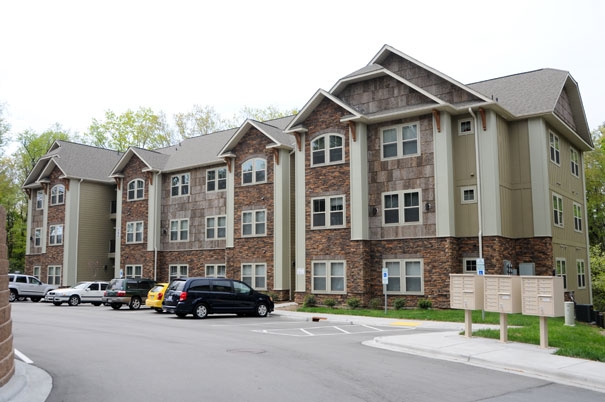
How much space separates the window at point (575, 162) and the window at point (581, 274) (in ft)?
16.5

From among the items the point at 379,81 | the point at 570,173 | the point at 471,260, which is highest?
the point at 379,81

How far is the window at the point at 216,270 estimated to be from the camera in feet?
124

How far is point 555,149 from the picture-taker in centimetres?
3000

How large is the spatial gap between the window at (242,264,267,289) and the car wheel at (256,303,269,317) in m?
7.70

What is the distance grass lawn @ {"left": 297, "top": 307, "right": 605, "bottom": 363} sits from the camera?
44.8ft

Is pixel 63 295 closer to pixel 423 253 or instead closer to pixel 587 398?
pixel 423 253

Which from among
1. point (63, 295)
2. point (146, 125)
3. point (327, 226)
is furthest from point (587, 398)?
point (146, 125)

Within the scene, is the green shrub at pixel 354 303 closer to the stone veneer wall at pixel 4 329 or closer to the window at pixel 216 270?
the window at pixel 216 270

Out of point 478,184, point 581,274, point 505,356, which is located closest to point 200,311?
point 478,184

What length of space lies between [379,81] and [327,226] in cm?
784

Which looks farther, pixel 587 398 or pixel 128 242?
pixel 128 242

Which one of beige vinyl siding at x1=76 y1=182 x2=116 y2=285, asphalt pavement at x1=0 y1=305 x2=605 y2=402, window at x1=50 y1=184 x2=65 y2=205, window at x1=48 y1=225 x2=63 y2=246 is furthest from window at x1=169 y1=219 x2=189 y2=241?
asphalt pavement at x1=0 y1=305 x2=605 y2=402

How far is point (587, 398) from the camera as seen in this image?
948 cm

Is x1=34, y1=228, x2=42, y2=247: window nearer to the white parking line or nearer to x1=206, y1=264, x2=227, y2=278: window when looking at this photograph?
x1=206, y1=264, x2=227, y2=278: window
